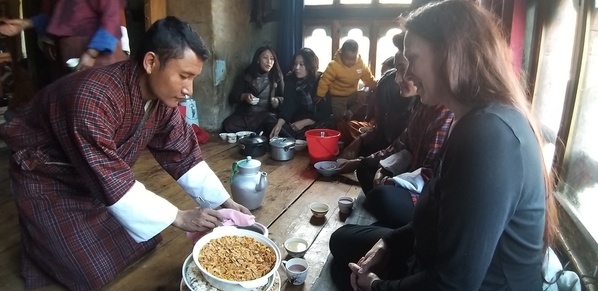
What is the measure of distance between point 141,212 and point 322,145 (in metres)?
1.84

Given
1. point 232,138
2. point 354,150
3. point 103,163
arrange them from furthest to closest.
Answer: point 232,138 → point 354,150 → point 103,163

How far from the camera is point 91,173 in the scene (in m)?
1.39

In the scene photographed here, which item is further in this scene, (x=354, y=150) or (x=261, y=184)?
(x=354, y=150)

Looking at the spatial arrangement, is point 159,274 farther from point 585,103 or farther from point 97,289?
point 585,103

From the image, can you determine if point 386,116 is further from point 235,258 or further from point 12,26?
point 12,26

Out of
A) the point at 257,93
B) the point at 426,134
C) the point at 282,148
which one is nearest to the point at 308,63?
the point at 257,93

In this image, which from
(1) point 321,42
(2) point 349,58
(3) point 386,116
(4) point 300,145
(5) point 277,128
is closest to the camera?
(3) point 386,116

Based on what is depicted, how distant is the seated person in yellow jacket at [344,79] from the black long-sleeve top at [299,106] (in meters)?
0.07

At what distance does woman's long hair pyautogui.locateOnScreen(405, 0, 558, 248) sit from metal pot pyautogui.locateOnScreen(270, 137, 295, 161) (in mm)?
2384

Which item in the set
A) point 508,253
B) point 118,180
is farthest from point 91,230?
point 508,253

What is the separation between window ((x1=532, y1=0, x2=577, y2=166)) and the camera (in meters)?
1.65

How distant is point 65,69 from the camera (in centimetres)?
254

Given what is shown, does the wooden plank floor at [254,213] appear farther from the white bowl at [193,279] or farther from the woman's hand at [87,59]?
the woman's hand at [87,59]

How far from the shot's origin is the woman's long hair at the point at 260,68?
4195 mm
